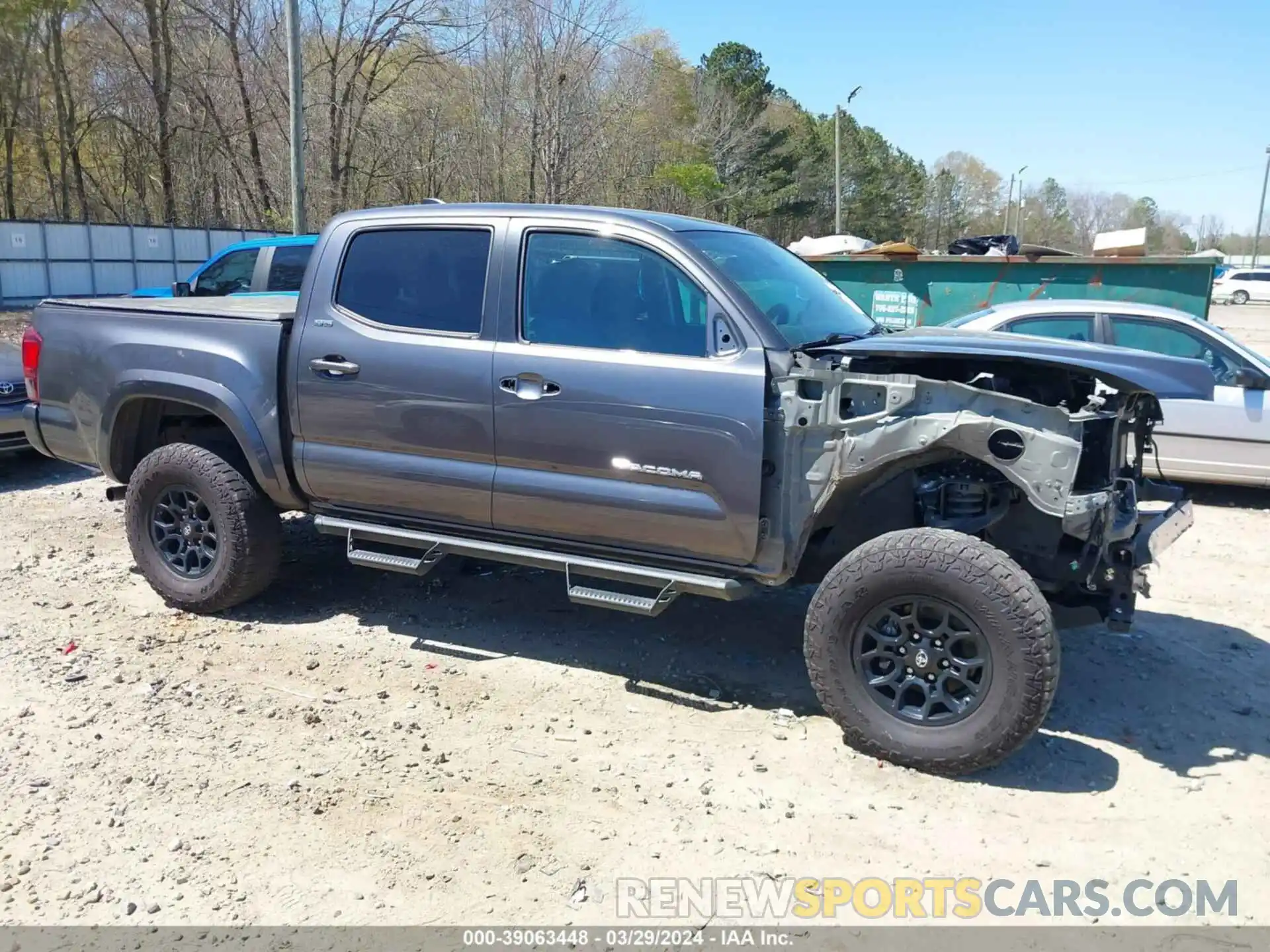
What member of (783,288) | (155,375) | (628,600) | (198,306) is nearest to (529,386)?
(628,600)

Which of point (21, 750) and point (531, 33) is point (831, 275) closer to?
point (21, 750)

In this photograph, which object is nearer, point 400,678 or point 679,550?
point 679,550

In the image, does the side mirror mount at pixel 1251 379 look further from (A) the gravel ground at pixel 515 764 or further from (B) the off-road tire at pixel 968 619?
(B) the off-road tire at pixel 968 619

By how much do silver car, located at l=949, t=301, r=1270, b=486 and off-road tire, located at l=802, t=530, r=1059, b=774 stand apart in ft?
13.8

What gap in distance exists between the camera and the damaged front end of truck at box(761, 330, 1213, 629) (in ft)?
12.0

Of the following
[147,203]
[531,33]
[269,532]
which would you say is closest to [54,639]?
[269,532]

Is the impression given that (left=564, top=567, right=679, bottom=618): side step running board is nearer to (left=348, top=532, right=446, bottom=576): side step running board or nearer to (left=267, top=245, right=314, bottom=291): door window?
(left=348, top=532, right=446, bottom=576): side step running board

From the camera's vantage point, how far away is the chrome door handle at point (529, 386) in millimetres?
4254

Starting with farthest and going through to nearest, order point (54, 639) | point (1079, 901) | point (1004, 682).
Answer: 1. point (54, 639)
2. point (1004, 682)
3. point (1079, 901)

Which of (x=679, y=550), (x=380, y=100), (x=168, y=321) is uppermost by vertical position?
(x=380, y=100)

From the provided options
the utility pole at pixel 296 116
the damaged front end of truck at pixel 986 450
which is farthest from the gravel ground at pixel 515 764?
the utility pole at pixel 296 116

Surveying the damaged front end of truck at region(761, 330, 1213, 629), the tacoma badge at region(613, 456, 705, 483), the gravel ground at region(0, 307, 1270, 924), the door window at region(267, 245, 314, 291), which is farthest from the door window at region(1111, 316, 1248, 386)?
the door window at region(267, 245, 314, 291)

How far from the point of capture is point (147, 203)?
127 feet

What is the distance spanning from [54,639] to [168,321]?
1.68 metres
